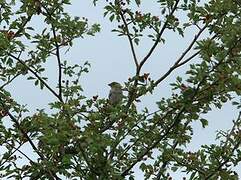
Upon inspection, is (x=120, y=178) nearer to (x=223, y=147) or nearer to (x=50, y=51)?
(x=223, y=147)

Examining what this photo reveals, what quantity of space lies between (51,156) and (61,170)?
0.76 meters

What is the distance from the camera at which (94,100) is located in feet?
29.3

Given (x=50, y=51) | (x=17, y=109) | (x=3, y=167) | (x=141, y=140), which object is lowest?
(x=141, y=140)

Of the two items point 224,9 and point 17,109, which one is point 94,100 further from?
point 224,9

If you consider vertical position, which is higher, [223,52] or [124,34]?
[124,34]

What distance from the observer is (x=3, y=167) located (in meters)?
9.24

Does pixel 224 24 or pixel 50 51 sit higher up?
pixel 50 51

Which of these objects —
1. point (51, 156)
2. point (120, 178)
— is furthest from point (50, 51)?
point (120, 178)

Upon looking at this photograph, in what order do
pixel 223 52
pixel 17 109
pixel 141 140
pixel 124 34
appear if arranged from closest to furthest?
pixel 223 52 < pixel 141 140 < pixel 17 109 < pixel 124 34

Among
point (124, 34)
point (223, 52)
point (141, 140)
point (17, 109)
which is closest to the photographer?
point (223, 52)

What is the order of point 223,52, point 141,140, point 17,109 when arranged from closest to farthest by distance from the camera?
1. point 223,52
2. point 141,140
3. point 17,109

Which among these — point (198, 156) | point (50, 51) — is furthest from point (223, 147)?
point (50, 51)

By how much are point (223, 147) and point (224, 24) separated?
6.24 ft

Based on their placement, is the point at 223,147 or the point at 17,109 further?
the point at 17,109
